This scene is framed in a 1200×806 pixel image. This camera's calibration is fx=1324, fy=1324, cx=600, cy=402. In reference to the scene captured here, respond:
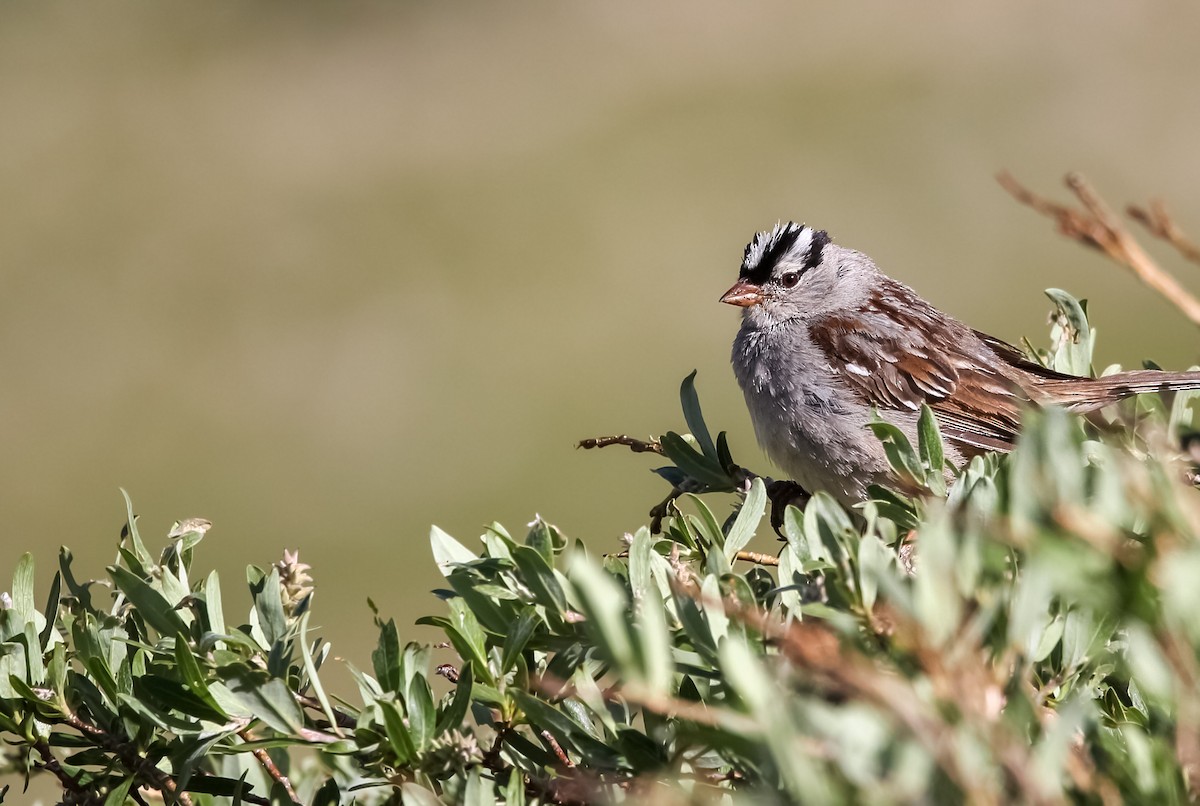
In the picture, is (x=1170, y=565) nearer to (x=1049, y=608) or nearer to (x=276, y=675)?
(x=1049, y=608)

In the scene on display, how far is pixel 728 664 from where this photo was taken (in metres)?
0.78

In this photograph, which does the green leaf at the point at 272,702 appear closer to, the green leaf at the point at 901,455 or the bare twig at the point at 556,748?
the bare twig at the point at 556,748

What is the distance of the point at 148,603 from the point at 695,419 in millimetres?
977

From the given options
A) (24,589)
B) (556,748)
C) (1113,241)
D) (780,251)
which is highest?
(1113,241)

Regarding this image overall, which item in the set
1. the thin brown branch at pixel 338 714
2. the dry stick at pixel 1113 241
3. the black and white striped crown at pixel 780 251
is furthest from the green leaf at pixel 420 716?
the black and white striped crown at pixel 780 251

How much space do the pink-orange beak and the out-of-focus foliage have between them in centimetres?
255

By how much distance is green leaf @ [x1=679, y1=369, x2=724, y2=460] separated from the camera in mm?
2102

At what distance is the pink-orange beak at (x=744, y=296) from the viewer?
171 inches

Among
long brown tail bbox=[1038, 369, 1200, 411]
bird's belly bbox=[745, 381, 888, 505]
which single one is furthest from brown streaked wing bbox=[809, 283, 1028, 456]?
long brown tail bbox=[1038, 369, 1200, 411]

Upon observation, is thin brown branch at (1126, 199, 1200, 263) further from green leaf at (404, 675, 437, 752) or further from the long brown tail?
the long brown tail

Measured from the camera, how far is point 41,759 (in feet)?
4.96

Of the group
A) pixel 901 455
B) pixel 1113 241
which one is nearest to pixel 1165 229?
pixel 1113 241

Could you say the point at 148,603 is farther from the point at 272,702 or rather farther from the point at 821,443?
the point at 821,443

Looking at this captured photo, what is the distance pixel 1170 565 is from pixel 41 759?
1.26 m
